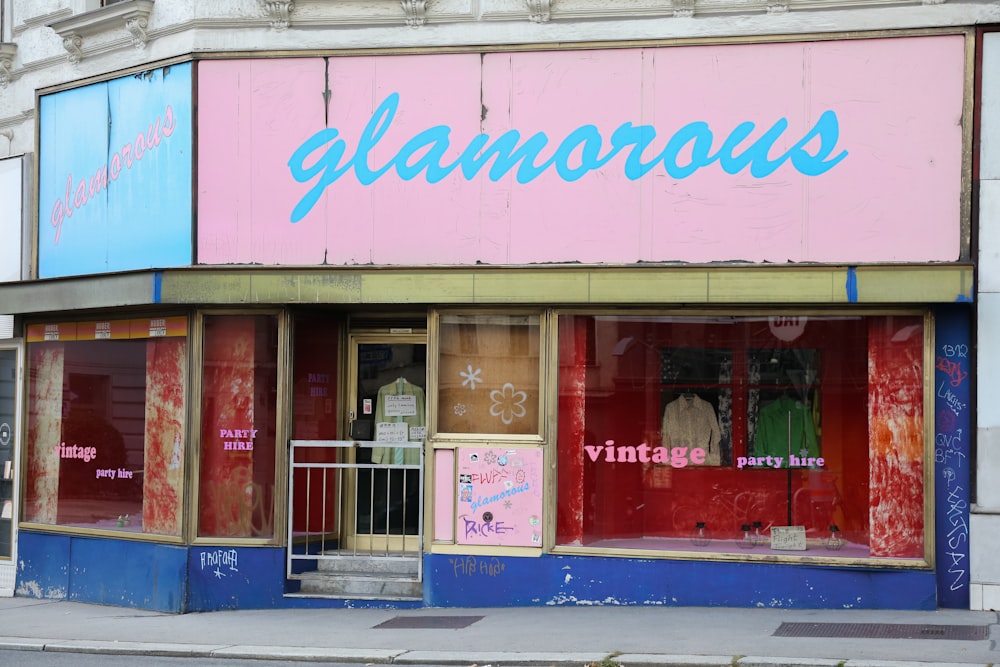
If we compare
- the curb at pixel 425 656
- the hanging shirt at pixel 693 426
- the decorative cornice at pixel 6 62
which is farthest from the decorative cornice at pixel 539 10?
the decorative cornice at pixel 6 62

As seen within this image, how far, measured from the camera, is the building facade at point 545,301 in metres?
11.1

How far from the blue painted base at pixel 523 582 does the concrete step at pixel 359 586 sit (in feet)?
0.29

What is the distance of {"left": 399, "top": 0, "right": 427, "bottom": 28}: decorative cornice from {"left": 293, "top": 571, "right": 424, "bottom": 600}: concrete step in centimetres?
538

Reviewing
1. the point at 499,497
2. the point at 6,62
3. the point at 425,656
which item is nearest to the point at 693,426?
the point at 499,497

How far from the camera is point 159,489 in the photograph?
42.1 feet

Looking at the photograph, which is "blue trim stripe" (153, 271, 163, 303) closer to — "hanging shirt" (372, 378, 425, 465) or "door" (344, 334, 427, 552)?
"door" (344, 334, 427, 552)

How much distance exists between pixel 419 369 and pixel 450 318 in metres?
1.10

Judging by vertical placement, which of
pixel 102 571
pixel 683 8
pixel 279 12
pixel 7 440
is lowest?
pixel 102 571

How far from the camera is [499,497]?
11.8m

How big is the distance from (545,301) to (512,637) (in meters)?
3.12

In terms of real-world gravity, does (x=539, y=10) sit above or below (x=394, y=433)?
above

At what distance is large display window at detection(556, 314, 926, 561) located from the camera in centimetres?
1127

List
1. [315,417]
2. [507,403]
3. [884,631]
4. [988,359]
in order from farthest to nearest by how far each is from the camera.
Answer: [315,417] < [507,403] < [988,359] < [884,631]

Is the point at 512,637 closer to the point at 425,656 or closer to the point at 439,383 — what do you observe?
the point at 425,656
